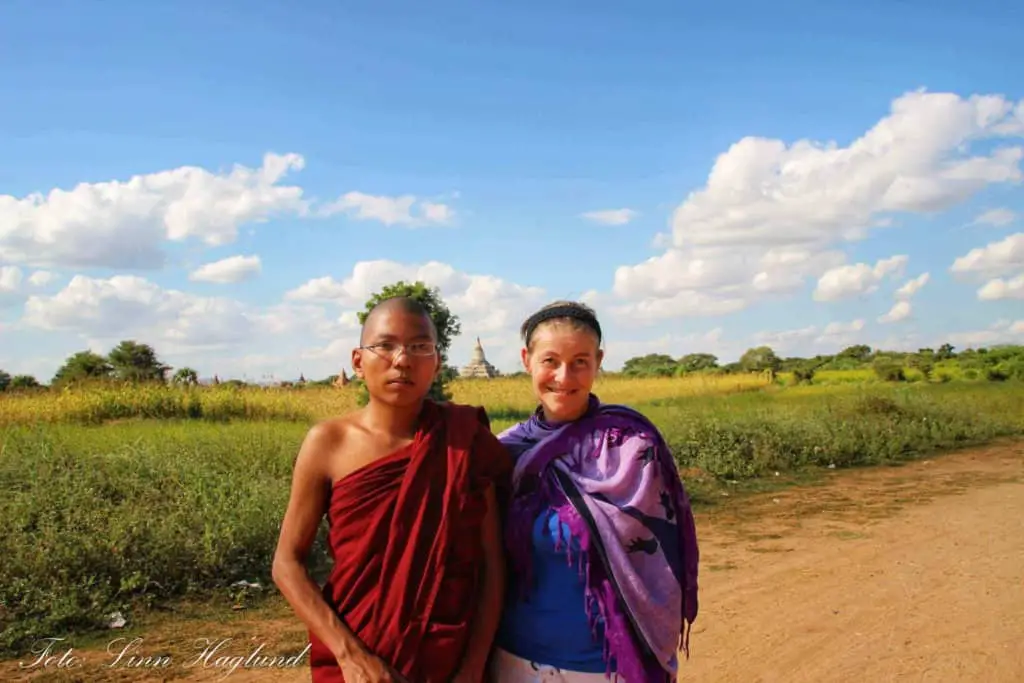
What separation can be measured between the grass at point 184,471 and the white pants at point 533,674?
13.9 feet

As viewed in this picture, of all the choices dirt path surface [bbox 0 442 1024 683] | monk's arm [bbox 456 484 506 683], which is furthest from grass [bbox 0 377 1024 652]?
monk's arm [bbox 456 484 506 683]

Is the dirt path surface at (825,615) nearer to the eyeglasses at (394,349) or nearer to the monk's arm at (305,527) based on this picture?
the monk's arm at (305,527)

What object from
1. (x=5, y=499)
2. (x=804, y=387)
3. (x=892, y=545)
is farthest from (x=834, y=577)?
(x=804, y=387)

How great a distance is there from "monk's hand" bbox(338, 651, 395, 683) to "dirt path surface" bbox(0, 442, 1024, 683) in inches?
119

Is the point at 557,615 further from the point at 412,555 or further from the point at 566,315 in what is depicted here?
the point at 566,315

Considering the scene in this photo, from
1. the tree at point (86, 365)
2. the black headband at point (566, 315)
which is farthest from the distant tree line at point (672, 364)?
the black headband at point (566, 315)

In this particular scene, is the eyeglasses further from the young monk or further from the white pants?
the white pants

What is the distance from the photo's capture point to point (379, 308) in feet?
7.14

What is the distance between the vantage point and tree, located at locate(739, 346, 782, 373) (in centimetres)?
3491

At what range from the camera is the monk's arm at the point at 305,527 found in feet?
6.54

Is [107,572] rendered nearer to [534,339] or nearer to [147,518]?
[147,518]

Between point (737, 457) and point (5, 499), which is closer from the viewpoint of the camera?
→ point (5, 499)

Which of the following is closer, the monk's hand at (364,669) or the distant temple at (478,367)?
the monk's hand at (364,669)

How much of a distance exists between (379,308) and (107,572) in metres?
4.90
